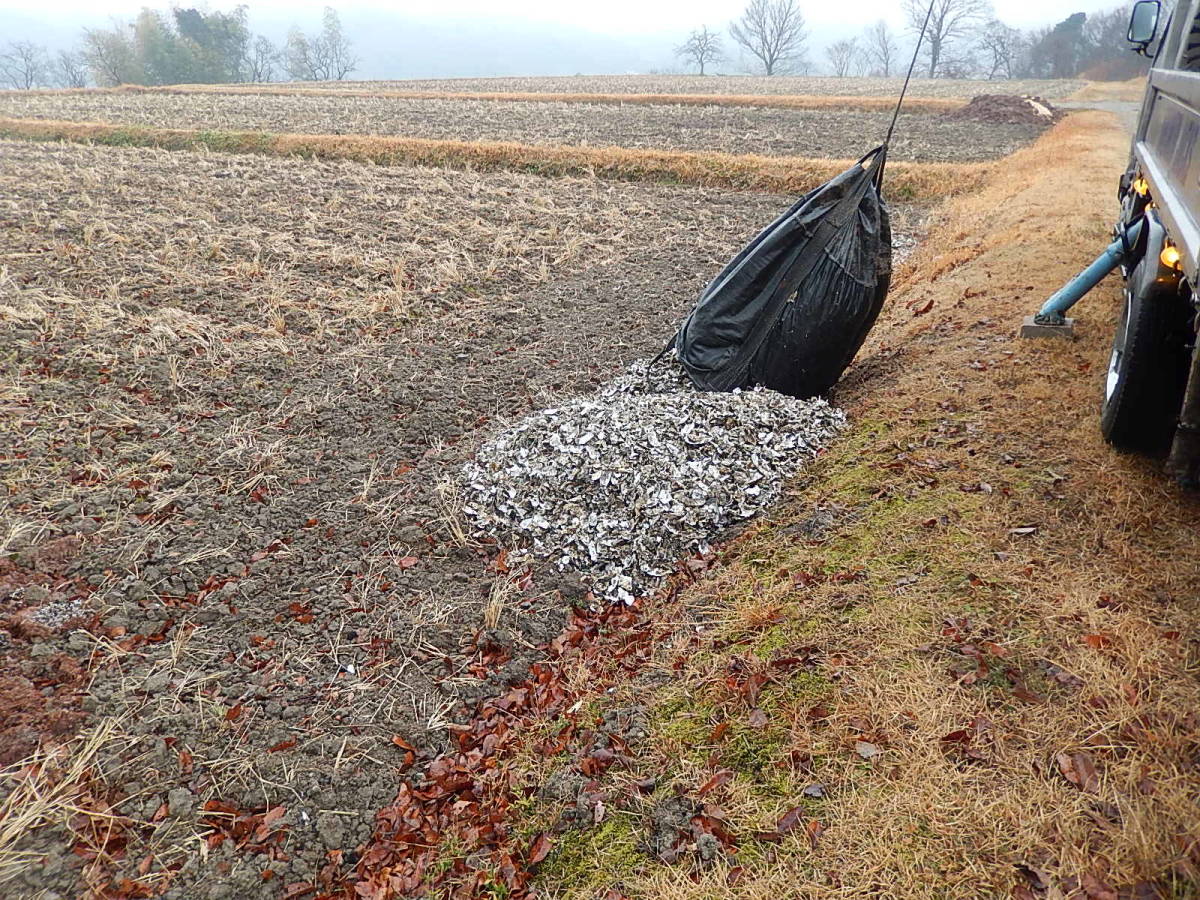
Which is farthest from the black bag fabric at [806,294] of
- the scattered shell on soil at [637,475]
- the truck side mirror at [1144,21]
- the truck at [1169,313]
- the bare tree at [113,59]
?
the bare tree at [113,59]

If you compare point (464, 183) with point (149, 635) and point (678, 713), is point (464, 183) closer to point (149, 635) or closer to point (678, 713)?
point (149, 635)

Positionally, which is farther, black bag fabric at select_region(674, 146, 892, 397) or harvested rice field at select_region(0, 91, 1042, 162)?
harvested rice field at select_region(0, 91, 1042, 162)

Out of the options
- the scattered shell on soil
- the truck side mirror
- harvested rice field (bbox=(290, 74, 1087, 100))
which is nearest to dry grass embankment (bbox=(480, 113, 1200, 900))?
the scattered shell on soil

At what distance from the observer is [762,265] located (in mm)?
5797

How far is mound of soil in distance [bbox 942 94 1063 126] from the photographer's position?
89.2 ft

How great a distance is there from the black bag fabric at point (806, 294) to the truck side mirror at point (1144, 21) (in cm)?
229

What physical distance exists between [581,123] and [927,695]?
25.6 metres

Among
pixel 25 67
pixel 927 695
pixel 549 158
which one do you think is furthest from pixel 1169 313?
pixel 25 67

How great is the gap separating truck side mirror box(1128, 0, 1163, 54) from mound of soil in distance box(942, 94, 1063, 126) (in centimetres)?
2459

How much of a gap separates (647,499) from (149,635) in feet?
9.85

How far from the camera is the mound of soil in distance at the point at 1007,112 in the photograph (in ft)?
89.2

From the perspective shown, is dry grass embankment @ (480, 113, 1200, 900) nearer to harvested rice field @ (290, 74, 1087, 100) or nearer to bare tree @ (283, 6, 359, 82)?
harvested rice field @ (290, 74, 1087, 100)

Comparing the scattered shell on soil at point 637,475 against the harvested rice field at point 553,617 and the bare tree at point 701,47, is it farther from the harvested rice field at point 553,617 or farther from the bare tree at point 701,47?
the bare tree at point 701,47

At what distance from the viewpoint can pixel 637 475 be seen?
193 inches
